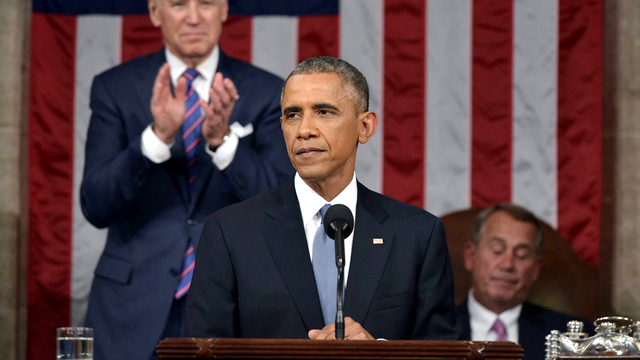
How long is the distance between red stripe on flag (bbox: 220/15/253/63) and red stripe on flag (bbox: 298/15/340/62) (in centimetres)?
29

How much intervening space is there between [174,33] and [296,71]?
2420mm

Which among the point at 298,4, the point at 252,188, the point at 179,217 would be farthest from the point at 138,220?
the point at 298,4

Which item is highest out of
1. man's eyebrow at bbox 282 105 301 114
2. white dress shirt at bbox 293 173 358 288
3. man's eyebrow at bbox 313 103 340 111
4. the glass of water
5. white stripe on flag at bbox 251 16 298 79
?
white stripe on flag at bbox 251 16 298 79

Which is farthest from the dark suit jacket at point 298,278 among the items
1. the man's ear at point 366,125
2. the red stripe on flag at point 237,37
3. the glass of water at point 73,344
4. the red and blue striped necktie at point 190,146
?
the red stripe on flag at point 237,37

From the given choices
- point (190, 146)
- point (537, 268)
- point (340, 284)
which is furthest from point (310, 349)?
point (537, 268)

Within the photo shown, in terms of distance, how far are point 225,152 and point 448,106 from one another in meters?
1.35

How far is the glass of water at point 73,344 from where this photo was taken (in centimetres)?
338

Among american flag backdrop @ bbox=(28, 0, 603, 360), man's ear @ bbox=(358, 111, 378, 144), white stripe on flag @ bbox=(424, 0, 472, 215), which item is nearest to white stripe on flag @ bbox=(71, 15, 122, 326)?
american flag backdrop @ bbox=(28, 0, 603, 360)

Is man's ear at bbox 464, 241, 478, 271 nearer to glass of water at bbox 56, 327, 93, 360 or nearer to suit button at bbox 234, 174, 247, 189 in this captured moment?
suit button at bbox 234, 174, 247, 189

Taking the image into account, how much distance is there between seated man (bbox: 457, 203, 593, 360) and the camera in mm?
4887

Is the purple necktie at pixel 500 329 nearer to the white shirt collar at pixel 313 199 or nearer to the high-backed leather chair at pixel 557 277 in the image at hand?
the high-backed leather chair at pixel 557 277

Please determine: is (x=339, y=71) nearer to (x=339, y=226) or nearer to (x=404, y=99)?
(x=339, y=226)

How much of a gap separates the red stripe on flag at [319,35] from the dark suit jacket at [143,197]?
409 millimetres

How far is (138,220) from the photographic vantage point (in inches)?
188
